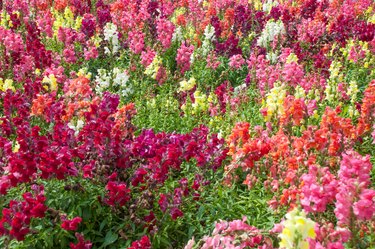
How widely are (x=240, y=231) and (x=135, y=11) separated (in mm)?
8312

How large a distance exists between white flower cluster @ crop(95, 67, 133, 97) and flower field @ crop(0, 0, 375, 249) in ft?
0.14

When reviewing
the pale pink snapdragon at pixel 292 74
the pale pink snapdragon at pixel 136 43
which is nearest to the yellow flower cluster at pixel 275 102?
the pale pink snapdragon at pixel 292 74

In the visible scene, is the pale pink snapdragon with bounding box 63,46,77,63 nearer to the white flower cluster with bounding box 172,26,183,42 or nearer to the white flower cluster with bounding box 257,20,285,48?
the white flower cluster with bounding box 172,26,183,42

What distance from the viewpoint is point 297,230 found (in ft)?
9.16

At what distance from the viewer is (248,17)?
10852 millimetres

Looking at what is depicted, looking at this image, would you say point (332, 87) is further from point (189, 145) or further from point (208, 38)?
point (208, 38)

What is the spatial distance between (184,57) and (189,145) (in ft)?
12.8

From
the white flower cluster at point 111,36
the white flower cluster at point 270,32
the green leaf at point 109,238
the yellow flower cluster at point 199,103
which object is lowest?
the green leaf at point 109,238

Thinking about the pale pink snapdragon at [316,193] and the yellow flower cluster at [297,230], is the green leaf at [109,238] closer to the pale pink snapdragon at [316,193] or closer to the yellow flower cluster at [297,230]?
the pale pink snapdragon at [316,193]

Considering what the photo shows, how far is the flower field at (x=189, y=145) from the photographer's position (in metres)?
3.88

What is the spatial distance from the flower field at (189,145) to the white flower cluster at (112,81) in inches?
1.7

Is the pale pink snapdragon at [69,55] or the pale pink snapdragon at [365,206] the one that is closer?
the pale pink snapdragon at [365,206]

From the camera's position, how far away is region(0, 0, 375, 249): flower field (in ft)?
12.7

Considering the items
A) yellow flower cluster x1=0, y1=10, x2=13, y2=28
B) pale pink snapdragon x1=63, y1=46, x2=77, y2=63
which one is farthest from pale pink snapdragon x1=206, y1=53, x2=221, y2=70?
yellow flower cluster x1=0, y1=10, x2=13, y2=28
